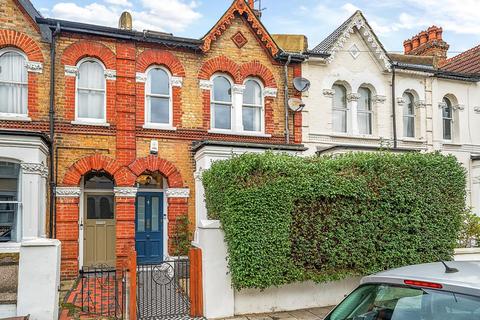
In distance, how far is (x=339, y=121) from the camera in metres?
15.1

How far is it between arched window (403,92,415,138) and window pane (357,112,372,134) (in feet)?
4.69

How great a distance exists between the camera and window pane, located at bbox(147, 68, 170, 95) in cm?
1309

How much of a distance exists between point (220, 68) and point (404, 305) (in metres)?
11.1

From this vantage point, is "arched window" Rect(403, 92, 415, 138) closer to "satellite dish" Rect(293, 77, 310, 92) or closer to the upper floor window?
"satellite dish" Rect(293, 77, 310, 92)

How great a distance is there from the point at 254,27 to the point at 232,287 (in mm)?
9052

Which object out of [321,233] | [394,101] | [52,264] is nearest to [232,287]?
[321,233]

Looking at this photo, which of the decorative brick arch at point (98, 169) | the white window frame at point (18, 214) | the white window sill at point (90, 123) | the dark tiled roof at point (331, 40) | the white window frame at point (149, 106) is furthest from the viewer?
the dark tiled roof at point (331, 40)

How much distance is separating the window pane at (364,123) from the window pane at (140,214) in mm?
8078

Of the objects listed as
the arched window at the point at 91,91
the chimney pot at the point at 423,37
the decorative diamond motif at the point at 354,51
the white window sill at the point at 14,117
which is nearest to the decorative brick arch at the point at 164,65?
the arched window at the point at 91,91

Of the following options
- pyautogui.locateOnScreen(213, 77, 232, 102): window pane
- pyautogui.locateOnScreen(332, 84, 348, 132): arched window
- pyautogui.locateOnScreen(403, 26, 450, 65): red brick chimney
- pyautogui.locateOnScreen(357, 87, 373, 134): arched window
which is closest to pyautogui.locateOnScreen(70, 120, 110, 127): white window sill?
pyautogui.locateOnScreen(213, 77, 232, 102): window pane

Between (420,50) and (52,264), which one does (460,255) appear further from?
(420,50)

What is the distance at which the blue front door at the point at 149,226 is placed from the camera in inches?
509

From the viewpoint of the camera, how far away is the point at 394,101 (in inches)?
611

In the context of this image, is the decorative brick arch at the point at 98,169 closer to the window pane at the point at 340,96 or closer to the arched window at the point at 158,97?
the arched window at the point at 158,97
